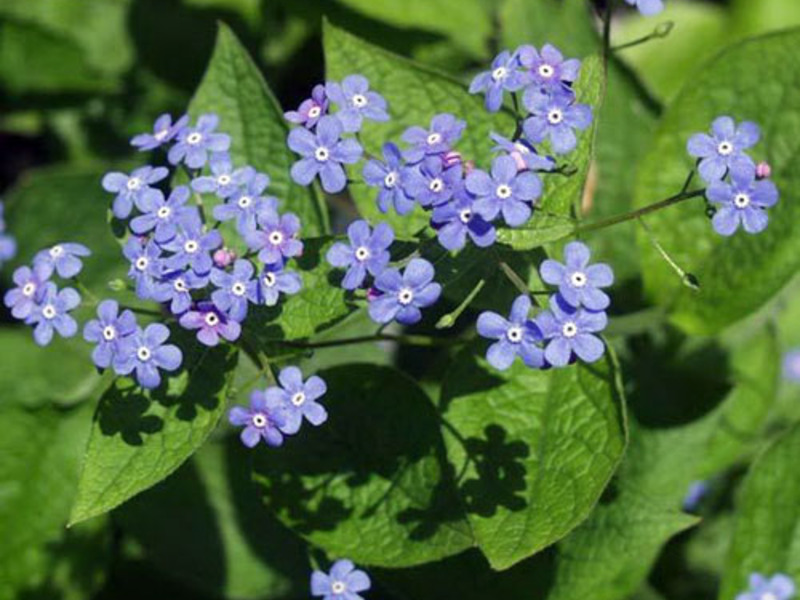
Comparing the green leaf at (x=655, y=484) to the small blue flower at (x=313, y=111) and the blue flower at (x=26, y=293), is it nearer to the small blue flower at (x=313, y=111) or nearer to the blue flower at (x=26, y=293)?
the small blue flower at (x=313, y=111)

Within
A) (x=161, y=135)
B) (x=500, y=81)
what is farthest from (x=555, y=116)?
(x=161, y=135)

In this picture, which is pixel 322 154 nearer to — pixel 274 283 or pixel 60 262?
pixel 274 283

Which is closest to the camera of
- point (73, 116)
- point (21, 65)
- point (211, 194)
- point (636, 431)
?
point (211, 194)

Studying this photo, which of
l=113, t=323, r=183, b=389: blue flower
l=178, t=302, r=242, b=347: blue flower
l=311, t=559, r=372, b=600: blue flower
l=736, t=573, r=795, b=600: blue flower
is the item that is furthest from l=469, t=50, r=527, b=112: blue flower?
l=736, t=573, r=795, b=600: blue flower

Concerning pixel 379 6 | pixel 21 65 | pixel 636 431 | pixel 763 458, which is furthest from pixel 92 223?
pixel 763 458

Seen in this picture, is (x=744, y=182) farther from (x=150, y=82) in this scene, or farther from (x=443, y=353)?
(x=150, y=82)

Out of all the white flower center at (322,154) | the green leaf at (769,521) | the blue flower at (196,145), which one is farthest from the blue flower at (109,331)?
the green leaf at (769,521)
